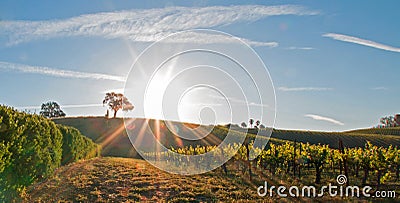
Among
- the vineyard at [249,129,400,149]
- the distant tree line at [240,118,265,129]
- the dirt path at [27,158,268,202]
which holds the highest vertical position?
the vineyard at [249,129,400,149]

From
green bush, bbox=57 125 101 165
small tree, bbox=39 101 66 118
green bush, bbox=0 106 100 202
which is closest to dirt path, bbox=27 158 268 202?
green bush, bbox=0 106 100 202

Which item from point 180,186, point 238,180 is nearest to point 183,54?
point 180,186

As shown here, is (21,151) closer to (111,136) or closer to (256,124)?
(256,124)

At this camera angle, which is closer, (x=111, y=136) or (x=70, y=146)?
(x=70, y=146)

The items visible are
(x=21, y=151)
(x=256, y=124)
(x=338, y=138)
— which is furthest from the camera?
(x=338, y=138)

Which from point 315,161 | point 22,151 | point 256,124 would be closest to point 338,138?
point 315,161

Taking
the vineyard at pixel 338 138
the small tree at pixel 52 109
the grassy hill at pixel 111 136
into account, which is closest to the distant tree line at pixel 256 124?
the grassy hill at pixel 111 136

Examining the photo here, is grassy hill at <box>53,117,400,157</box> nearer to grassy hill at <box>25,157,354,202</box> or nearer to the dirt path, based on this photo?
grassy hill at <box>25,157,354,202</box>

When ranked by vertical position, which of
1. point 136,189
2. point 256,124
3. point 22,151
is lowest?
point 136,189

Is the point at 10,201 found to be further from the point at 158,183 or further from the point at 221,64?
the point at 221,64

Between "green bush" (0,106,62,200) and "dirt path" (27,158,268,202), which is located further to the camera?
"dirt path" (27,158,268,202)

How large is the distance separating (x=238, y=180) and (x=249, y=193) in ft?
12.1

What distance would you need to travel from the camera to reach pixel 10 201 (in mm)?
10336

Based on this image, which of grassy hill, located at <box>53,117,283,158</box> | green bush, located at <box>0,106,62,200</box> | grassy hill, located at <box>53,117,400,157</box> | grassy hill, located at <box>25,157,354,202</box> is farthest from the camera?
grassy hill, located at <box>53,117,400,157</box>
